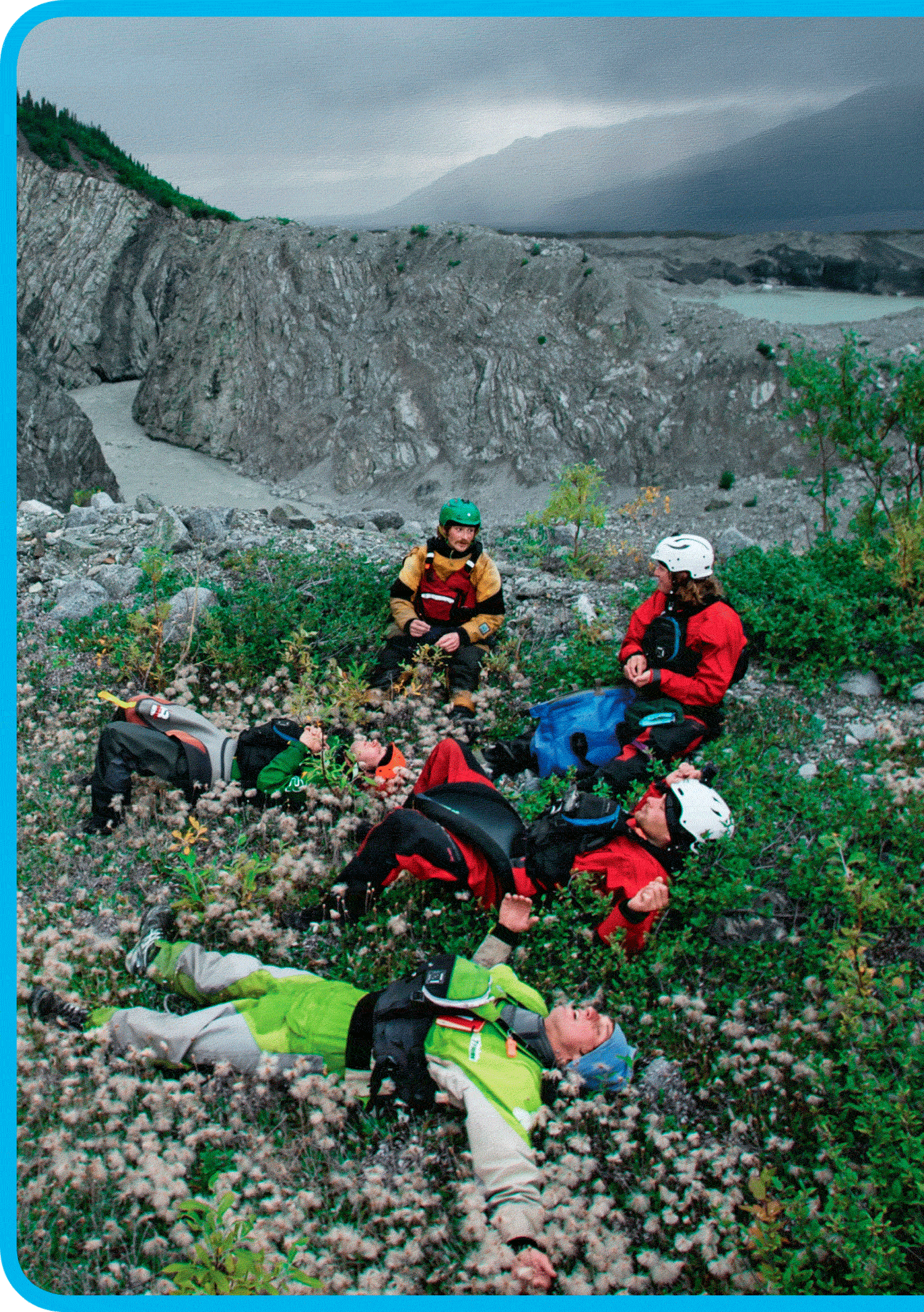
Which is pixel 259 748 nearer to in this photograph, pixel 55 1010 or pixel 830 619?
pixel 55 1010

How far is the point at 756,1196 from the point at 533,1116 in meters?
0.81

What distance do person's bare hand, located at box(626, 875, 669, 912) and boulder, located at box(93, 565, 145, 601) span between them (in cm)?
611

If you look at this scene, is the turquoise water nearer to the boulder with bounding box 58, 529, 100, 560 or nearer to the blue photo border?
the blue photo border

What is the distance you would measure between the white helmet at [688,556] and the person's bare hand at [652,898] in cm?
233

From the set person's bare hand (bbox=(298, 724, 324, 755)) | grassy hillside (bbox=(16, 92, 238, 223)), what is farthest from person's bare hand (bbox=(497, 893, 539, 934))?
grassy hillside (bbox=(16, 92, 238, 223))

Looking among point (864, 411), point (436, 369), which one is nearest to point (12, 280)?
point (864, 411)

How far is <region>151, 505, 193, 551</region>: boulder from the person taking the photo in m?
8.95

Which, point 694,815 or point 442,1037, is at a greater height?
point 694,815

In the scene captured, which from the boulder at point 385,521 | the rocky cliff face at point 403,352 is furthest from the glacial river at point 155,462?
the boulder at point 385,521

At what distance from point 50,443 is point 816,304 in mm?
13560

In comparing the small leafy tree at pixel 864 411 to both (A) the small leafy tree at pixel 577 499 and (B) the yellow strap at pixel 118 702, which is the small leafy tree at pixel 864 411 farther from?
(B) the yellow strap at pixel 118 702

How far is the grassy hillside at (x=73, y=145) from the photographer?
12.3ft

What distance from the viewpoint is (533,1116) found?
3012 millimetres

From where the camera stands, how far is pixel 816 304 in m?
12.7
